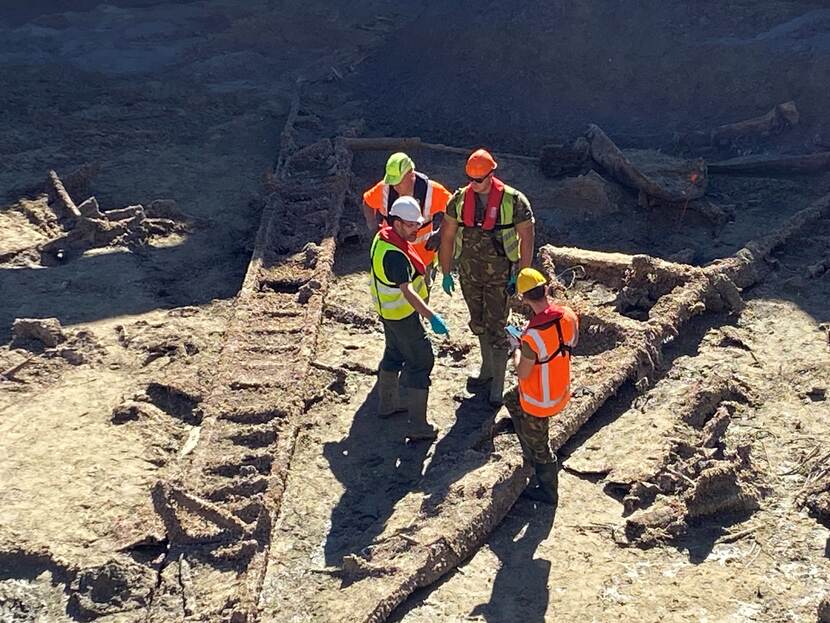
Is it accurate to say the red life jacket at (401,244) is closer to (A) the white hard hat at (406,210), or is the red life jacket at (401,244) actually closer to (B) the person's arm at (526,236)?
(A) the white hard hat at (406,210)

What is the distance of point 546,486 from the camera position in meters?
7.52

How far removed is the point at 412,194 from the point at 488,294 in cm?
104

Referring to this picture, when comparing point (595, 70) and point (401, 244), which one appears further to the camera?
point (595, 70)

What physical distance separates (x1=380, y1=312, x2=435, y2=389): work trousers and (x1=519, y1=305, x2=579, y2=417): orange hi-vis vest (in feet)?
3.93

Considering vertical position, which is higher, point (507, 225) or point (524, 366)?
point (507, 225)

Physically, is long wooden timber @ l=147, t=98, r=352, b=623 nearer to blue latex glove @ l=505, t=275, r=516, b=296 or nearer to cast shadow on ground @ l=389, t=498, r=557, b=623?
cast shadow on ground @ l=389, t=498, r=557, b=623

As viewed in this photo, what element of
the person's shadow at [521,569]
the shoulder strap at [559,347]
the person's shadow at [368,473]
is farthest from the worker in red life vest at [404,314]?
the person's shadow at [521,569]

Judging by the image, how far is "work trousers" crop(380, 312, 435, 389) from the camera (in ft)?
26.7

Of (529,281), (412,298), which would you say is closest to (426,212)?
(412,298)

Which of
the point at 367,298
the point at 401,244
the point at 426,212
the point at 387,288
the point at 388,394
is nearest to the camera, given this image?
the point at 401,244

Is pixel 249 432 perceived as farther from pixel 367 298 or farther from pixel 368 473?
pixel 367 298

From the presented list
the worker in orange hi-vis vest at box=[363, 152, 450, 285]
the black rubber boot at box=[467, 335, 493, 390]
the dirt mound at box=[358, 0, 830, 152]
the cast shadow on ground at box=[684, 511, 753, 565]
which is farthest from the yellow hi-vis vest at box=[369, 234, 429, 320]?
the dirt mound at box=[358, 0, 830, 152]

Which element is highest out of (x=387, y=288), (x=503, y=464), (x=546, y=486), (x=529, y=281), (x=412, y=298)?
(x=387, y=288)

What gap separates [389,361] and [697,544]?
283cm
